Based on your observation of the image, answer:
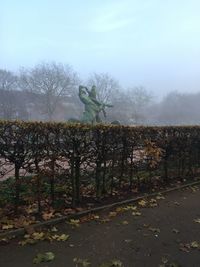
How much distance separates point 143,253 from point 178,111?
282 feet

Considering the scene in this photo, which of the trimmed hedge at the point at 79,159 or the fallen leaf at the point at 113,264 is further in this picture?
the trimmed hedge at the point at 79,159

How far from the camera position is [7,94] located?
6072cm

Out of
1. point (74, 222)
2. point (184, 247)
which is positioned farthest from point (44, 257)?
point (184, 247)

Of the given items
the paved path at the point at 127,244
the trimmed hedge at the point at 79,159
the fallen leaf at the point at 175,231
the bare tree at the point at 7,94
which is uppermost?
the bare tree at the point at 7,94

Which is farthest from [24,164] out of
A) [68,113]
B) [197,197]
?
[68,113]

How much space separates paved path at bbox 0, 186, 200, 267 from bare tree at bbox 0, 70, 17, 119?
53.5 m

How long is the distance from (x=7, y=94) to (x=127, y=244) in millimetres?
57393

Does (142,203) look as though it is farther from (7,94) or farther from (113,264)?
(7,94)

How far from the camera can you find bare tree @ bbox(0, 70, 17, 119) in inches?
2329

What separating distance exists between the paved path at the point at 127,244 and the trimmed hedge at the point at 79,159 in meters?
0.93

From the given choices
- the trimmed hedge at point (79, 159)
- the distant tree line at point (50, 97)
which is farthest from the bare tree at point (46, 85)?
the trimmed hedge at point (79, 159)

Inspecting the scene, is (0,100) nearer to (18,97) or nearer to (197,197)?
(18,97)

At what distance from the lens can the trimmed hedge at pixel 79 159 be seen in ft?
21.3

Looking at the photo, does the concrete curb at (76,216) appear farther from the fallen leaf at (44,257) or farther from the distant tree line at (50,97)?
the distant tree line at (50,97)
